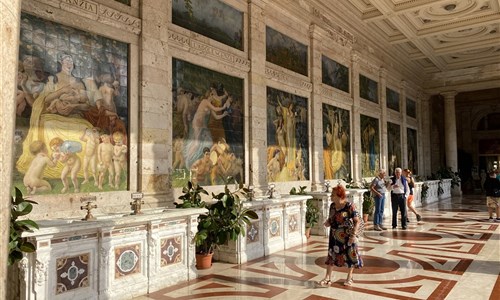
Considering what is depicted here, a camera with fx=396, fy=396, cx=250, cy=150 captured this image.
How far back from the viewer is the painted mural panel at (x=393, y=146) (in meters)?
18.1

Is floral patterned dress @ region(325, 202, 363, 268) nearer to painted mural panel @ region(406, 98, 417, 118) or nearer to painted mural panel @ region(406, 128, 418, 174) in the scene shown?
painted mural panel @ region(406, 128, 418, 174)

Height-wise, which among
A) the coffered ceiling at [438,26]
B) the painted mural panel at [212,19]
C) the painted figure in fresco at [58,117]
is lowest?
the painted figure in fresco at [58,117]

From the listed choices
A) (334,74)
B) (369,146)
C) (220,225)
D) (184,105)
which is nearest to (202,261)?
(220,225)

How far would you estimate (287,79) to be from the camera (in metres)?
11.0

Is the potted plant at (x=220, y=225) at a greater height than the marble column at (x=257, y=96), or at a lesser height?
lesser

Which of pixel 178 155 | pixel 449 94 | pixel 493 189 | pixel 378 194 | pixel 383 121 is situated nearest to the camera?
pixel 178 155

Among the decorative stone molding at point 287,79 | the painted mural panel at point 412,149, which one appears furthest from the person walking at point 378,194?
the painted mural panel at point 412,149

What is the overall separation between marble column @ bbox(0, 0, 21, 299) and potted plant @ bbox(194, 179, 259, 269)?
193 inches

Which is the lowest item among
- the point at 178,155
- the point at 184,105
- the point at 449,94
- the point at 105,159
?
the point at 105,159

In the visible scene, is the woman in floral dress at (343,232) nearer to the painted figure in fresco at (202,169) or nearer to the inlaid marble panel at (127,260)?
the inlaid marble panel at (127,260)

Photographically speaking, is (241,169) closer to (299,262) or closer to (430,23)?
(299,262)

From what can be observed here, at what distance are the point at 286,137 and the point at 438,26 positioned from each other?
29.7 feet

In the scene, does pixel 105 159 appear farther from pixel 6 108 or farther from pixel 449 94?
pixel 449 94

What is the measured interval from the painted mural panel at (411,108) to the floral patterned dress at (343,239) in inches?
675
